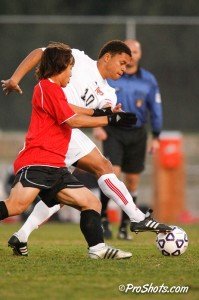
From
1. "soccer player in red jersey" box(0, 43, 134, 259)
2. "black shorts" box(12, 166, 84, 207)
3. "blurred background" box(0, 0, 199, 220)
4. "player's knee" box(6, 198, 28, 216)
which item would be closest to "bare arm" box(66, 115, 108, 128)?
"soccer player in red jersey" box(0, 43, 134, 259)

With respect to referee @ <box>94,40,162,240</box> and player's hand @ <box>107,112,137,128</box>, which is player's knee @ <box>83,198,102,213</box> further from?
referee @ <box>94,40,162,240</box>

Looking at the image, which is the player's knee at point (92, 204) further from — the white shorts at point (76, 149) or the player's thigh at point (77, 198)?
the white shorts at point (76, 149)

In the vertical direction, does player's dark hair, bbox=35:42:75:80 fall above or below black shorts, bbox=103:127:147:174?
above

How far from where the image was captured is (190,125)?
69.3 ft

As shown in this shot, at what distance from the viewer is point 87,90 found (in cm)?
966

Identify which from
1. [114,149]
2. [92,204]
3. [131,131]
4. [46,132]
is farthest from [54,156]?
[131,131]

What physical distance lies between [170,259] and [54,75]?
175 centimetres

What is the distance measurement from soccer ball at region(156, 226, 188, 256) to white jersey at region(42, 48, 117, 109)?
50.2 inches

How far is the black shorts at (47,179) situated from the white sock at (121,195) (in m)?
0.72

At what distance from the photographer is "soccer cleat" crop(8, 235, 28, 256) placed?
889cm

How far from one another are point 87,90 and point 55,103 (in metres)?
1.26

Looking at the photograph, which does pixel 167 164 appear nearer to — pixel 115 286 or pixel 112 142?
pixel 112 142

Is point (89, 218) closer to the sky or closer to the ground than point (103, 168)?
closer to the ground

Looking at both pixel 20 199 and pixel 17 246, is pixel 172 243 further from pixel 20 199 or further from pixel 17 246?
pixel 20 199
